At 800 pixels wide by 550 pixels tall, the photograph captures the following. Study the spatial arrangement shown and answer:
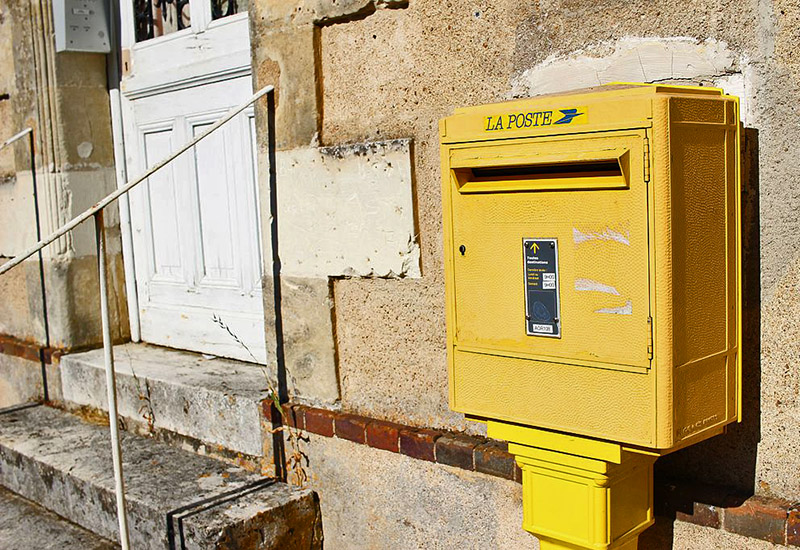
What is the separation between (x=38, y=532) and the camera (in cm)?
406

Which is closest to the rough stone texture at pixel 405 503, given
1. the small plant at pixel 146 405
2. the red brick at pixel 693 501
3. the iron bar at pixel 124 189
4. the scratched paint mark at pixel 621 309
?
the red brick at pixel 693 501

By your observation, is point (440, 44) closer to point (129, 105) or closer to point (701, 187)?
point (701, 187)

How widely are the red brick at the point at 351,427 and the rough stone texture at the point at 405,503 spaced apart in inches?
1.3

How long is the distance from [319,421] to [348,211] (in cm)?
80

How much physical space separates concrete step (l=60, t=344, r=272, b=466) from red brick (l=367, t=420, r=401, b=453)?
57 cm

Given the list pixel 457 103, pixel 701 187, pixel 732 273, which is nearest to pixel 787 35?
pixel 701 187

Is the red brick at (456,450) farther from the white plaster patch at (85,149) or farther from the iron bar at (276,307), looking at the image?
the white plaster patch at (85,149)

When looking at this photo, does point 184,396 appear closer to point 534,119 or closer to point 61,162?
point 61,162

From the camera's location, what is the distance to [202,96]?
4.56 metres

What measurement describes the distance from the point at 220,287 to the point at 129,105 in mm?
1225

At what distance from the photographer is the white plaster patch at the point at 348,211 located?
323cm

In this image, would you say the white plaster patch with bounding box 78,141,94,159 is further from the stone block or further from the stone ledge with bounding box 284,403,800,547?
the stone ledge with bounding box 284,403,800,547

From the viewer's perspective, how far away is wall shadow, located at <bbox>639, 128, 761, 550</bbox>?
7.94ft

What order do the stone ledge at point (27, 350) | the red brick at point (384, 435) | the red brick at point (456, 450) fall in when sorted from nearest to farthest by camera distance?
the red brick at point (456, 450) < the red brick at point (384, 435) < the stone ledge at point (27, 350)
